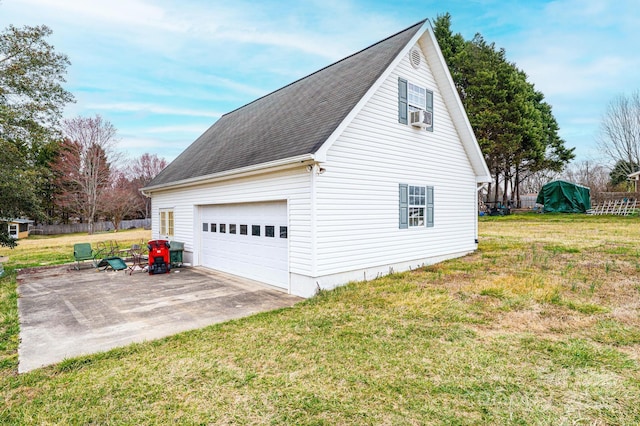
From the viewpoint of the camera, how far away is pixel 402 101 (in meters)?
9.02

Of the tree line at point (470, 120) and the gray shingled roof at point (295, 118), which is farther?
the tree line at point (470, 120)

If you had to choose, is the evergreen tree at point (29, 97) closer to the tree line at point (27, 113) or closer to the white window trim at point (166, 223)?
the tree line at point (27, 113)

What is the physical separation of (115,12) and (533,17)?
15.2m

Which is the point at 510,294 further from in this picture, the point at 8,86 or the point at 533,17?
the point at 8,86

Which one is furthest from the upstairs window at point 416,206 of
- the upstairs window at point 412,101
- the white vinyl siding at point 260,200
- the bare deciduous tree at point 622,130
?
the bare deciduous tree at point 622,130

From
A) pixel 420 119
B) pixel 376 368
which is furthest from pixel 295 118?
pixel 376 368

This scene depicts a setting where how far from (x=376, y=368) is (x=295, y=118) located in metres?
7.28

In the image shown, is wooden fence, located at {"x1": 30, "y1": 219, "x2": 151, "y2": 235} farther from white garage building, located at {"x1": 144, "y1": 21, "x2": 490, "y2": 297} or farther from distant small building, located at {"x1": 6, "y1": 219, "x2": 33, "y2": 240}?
white garage building, located at {"x1": 144, "y1": 21, "x2": 490, "y2": 297}

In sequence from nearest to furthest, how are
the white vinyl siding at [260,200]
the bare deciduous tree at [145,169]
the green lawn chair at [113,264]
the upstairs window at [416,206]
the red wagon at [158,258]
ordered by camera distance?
the white vinyl siding at [260,200], the upstairs window at [416,206], the red wagon at [158,258], the green lawn chair at [113,264], the bare deciduous tree at [145,169]

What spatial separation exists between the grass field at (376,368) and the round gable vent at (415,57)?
6334 mm

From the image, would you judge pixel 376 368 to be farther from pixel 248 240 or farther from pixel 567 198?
pixel 567 198

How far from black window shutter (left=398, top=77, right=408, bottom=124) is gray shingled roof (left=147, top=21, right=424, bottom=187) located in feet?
2.61

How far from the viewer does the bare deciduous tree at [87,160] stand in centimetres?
3047

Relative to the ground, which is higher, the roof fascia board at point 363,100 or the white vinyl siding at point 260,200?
the roof fascia board at point 363,100
